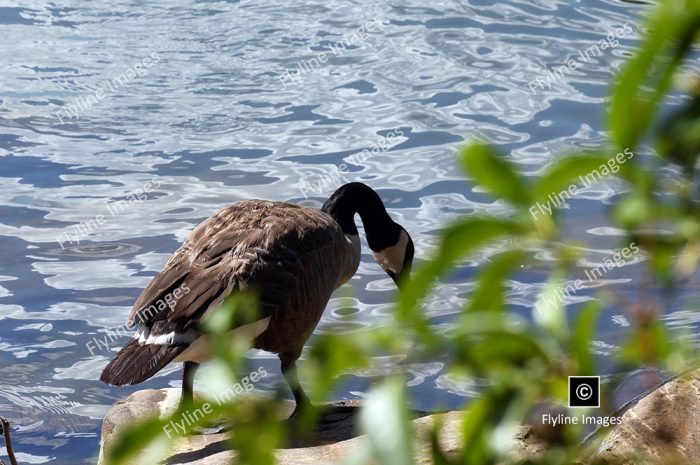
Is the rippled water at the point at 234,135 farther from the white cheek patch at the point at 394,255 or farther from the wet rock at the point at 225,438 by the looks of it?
the wet rock at the point at 225,438

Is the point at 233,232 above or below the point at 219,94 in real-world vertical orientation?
above

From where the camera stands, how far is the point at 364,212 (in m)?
7.11

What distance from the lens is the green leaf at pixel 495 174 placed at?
28.8 inches

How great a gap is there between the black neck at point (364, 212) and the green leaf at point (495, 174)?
592 centimetres

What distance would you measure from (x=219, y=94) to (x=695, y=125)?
11.2 m

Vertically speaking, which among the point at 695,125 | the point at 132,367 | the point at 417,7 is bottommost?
the point at 417,7

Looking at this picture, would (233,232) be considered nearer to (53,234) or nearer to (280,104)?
(53,234)

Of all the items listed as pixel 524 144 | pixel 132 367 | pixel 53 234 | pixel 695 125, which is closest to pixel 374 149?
pixel 524 144

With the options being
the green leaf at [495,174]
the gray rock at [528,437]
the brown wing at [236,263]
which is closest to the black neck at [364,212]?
the brown wing at [236,263]

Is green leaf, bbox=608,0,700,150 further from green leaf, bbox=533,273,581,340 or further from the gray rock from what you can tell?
the gray rock

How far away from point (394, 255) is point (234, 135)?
4.01 m

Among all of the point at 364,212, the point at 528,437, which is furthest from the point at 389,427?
the point at 364,212

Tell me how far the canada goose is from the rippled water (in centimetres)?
88

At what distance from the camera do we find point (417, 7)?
580 inches
